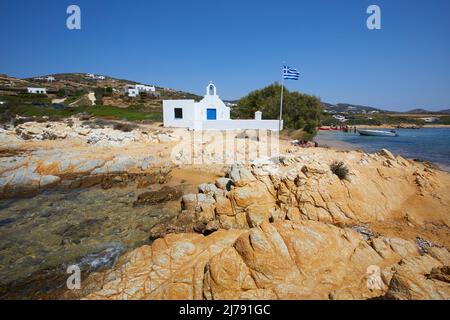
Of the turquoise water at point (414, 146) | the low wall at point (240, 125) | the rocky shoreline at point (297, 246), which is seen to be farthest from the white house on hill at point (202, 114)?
the rocky shoreline at point (297, 246)

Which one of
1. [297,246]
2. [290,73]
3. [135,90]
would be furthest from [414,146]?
[135,90]

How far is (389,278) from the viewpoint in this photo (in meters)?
4.65

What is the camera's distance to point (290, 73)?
2333cm

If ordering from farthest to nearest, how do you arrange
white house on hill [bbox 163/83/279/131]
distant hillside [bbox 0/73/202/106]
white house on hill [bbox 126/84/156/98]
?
white house on hill [bbox 126/84/156/98], distant hillside [bbox 0/73/202/106], white house on hill [bbox 163/83/279/131]

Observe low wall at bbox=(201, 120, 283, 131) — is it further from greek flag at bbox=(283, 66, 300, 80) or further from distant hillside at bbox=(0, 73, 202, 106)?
distant hillside at bbox=(0, 73, 202, 106)

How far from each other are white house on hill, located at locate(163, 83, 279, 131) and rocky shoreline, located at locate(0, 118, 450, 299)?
13.7m

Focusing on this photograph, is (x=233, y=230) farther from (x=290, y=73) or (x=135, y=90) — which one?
(x=135, y=90)

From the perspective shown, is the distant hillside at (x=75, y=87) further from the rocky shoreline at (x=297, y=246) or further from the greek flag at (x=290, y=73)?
the rocky shoreline at (x=297, y=246)

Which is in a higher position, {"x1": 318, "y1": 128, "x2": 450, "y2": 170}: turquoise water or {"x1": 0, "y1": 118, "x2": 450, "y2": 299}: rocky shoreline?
{"x1": 318, "y1": 128, "x2": 450, "y2": 170}: turquoise water

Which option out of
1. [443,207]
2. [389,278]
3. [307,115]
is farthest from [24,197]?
[307,115]

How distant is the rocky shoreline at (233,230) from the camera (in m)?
4.95

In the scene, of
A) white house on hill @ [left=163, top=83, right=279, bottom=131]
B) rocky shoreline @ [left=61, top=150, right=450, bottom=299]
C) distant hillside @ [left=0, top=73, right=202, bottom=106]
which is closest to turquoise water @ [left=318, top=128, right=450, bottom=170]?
rocky shoreline @ [left=61, top=150, right=450, bottom=299]

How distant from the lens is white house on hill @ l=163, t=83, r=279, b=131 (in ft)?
93.3
